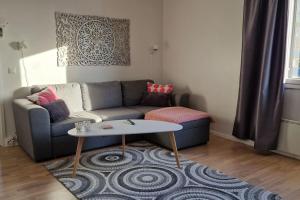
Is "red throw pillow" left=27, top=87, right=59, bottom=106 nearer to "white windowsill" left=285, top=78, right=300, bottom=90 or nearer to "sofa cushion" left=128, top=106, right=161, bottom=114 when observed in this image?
"sofa cushion" left=128, top=106, right=161, bottom=114

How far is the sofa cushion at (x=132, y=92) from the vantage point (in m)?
4.44

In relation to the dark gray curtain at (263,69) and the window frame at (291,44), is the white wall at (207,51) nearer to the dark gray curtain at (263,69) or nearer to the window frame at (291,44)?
the dark gray curtain at (263,69)

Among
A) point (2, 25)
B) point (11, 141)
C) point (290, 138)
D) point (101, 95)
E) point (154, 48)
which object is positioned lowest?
point (11, 141)

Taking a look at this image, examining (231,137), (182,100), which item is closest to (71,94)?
(182,100)

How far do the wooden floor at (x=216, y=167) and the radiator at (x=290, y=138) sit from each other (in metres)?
0.11

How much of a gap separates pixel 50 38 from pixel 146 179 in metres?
2.51

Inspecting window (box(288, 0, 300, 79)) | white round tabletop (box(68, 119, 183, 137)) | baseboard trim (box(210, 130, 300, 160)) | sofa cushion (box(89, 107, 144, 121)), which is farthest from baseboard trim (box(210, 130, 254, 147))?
white round tabletop (box(68, 119, 183, 137))

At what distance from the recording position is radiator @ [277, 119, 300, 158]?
321 centimetres

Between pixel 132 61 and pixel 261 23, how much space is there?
7.28 ft

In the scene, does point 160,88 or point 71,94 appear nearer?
point 71,94

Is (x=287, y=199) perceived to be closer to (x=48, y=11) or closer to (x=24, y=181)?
(x=24, y=181)

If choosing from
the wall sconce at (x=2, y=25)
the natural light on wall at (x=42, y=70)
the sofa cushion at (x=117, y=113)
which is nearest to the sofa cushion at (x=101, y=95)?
the sofa cushion at (x=117, y=113)

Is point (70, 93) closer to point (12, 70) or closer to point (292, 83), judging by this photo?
point (12, 70)

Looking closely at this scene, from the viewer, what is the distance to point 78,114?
148 inches
